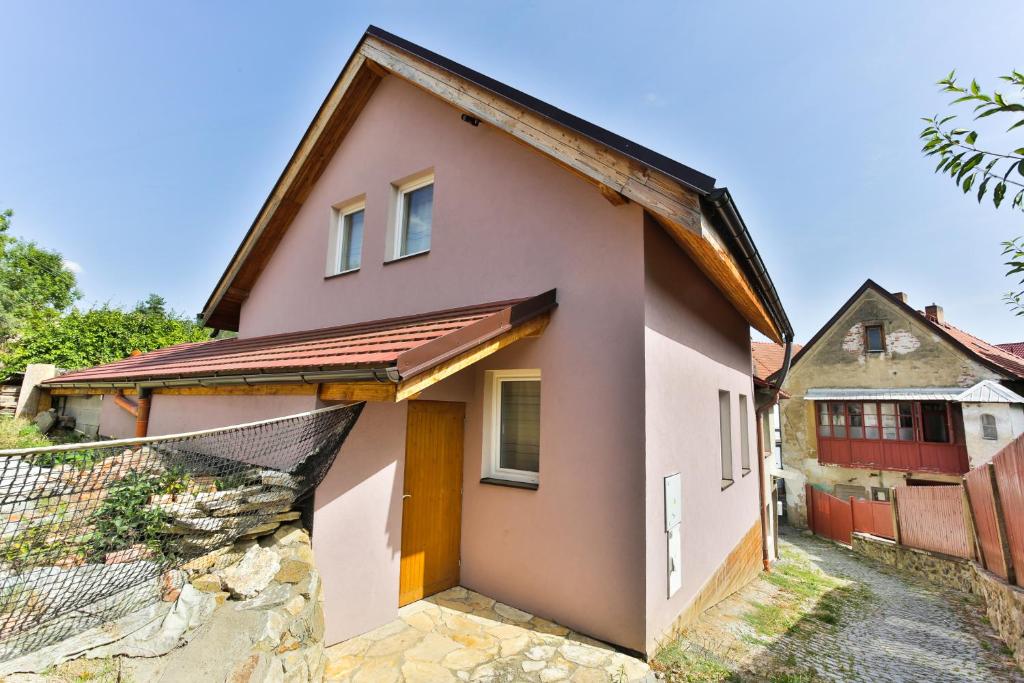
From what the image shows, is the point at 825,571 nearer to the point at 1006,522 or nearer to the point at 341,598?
the point at 1006,522

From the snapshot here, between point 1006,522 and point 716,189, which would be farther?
point 1006,522

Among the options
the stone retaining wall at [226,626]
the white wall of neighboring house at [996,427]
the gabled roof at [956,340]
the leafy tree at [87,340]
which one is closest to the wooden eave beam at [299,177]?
the leafy tree at [87,340]

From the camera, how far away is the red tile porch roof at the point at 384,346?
146 inches

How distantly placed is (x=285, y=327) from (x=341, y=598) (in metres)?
5.57

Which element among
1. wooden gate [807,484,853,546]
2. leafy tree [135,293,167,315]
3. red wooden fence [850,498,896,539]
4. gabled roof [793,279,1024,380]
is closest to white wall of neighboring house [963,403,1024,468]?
gabled roof [793,279,1024,380]

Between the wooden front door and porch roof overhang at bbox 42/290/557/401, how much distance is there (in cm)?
101

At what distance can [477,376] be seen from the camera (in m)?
5.59

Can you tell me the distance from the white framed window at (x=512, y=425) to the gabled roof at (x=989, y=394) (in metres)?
18.7

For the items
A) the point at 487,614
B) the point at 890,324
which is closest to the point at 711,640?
the point at 487,614

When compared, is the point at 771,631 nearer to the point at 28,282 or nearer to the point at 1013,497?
the point at 1013,497

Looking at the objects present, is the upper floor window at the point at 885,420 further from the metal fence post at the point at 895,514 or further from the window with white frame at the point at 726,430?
the window with white frame at the point at 726,430

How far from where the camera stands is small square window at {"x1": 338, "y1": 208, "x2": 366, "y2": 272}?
7648 mm

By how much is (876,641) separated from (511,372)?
6456 mm

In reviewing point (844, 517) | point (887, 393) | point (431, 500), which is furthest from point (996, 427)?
point (431, 500)
